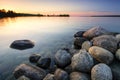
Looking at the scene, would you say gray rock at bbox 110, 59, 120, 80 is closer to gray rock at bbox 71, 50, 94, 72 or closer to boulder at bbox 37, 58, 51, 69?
gray rock at bbox 71, 50, 94, 72

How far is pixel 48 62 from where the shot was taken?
8.43 m

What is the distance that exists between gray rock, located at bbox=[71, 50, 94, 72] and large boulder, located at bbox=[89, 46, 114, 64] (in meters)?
0.41

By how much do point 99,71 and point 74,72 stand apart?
1.04m

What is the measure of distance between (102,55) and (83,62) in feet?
3.05

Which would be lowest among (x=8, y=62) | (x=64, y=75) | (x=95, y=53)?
(x=8, y=62)

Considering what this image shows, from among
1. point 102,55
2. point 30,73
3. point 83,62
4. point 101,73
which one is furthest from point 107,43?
point 30,73

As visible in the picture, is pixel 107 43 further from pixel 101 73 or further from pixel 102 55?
pixel 101 73

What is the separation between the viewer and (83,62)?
676cm

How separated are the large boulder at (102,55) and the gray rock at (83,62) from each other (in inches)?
16.1

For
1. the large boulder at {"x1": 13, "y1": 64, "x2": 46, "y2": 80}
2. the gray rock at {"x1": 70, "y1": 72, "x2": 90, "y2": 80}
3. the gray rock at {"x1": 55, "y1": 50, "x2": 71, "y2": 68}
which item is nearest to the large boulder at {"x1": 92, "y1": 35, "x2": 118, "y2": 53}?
the gray rock at {"x1": 55, "y1": 50, "x2": 71, "y2": 68}

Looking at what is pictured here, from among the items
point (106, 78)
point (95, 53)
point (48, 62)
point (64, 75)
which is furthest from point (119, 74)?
point (48, 62)

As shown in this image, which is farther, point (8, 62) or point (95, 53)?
point (8, 62)

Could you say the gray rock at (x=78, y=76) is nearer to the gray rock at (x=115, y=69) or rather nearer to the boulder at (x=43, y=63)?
the gray rock at (x=115, y=69)

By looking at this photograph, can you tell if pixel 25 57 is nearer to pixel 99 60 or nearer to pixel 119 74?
pixel 99 60
